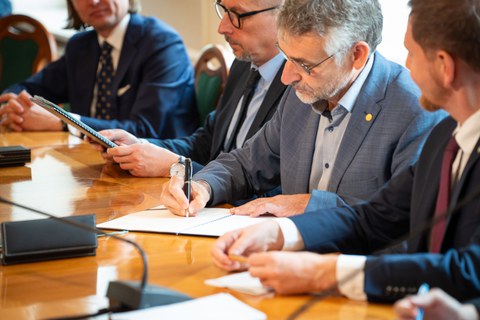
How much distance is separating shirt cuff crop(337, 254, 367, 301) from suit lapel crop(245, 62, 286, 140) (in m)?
1.33

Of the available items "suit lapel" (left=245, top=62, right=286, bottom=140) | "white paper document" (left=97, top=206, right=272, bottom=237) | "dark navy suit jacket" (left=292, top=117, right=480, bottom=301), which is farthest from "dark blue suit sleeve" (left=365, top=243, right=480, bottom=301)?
"suit lapel" (left=245, top=62, right=286, bottom=140)

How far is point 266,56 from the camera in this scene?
9.22 feet

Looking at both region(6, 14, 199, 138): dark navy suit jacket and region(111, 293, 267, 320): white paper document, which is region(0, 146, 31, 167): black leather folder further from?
region(111, 293, 267, 320): white paper document

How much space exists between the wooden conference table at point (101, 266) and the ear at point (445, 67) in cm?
48

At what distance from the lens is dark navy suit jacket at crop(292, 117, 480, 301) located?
1.35m

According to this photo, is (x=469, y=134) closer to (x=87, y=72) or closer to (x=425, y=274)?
(x=425, y=274)

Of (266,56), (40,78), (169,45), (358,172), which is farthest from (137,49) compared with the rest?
(358,172)

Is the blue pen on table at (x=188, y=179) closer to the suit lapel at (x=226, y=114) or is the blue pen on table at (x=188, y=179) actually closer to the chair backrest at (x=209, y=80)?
the suit lapel at (x=226, y=114)

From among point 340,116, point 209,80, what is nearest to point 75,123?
point 340,116

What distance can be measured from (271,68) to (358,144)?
79 centimetres

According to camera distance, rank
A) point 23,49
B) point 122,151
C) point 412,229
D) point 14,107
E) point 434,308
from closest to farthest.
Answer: point 434,308, point 412,229, point 122,151, point 14,107, point 23,49


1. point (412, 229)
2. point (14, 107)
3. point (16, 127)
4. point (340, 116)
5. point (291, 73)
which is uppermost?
point (291, 73)

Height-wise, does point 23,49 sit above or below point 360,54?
below

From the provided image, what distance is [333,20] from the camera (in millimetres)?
2062
